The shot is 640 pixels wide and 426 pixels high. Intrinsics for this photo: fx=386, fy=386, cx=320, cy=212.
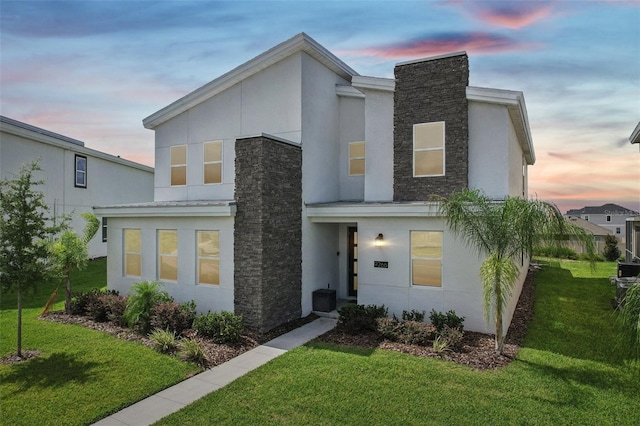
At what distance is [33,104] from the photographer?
12570 mm

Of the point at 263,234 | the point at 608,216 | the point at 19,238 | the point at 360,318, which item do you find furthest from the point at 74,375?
the point at 608,216

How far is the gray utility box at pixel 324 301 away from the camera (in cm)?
1197

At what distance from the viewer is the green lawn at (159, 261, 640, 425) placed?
234 inches

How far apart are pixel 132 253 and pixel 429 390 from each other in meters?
10.6

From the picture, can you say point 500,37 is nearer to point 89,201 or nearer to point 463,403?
point 463,403

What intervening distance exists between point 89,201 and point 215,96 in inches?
591

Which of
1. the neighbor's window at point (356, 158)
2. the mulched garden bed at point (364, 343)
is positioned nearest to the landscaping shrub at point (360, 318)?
the mulched garden bed at point (364, 343)

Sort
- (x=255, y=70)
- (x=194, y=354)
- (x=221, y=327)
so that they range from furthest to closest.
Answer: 1. (x=255, y=70)
2. (x=221, y=327)
3. (x=194, y=354)

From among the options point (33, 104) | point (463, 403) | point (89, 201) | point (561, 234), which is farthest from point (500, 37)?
point (89, 201)

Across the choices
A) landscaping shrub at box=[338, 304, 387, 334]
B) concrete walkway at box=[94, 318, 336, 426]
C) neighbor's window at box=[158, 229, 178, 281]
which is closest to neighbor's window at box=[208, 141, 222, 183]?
neighbor's window at box=[158, 229, 178, 281]

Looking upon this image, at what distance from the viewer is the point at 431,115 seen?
11617 millimetres

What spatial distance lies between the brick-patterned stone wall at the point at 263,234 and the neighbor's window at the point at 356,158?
304cm

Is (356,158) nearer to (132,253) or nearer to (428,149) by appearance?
(428,149)

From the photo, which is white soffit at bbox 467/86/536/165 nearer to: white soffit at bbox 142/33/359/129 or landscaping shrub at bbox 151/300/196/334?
white soffit at bbox 142/33/359/129
